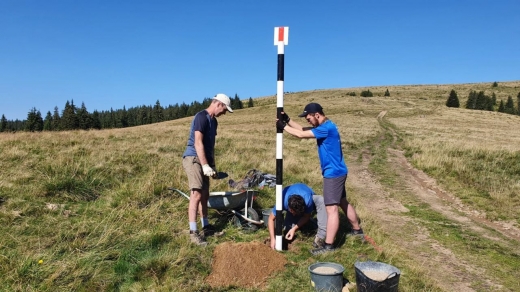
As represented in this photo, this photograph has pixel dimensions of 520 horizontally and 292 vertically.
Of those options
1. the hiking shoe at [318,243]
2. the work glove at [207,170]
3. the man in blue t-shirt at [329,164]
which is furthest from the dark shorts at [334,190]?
the work glove at [207,170]

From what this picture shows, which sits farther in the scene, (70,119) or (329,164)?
(70,119)

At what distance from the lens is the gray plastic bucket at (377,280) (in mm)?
3467

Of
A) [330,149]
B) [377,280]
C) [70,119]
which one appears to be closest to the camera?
[377,280]

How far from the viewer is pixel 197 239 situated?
508 cm

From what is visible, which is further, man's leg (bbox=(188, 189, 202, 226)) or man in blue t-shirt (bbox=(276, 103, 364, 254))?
man's leg (bbox=(188, 189, 202, 226))

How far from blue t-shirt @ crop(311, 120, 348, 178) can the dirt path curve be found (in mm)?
1760

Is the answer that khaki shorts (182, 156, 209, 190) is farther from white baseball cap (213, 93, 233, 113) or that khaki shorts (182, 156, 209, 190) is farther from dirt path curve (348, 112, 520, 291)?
dirt path curve (348, 112, 520, 291)

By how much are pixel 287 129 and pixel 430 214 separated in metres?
4.65

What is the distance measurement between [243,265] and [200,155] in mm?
1672

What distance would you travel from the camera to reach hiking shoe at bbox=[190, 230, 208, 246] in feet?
16.5

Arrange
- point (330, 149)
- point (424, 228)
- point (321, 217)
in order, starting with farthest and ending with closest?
1. point (424, 228)
2. point (321, 217)
3. point (330, 149)

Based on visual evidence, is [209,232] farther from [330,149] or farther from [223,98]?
[330,149]

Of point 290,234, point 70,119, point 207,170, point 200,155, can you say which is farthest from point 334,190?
point 70,119

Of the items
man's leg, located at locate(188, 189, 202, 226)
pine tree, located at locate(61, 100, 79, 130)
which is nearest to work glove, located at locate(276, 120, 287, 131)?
man's leg, located at locate(188, 189, 202, 226)
